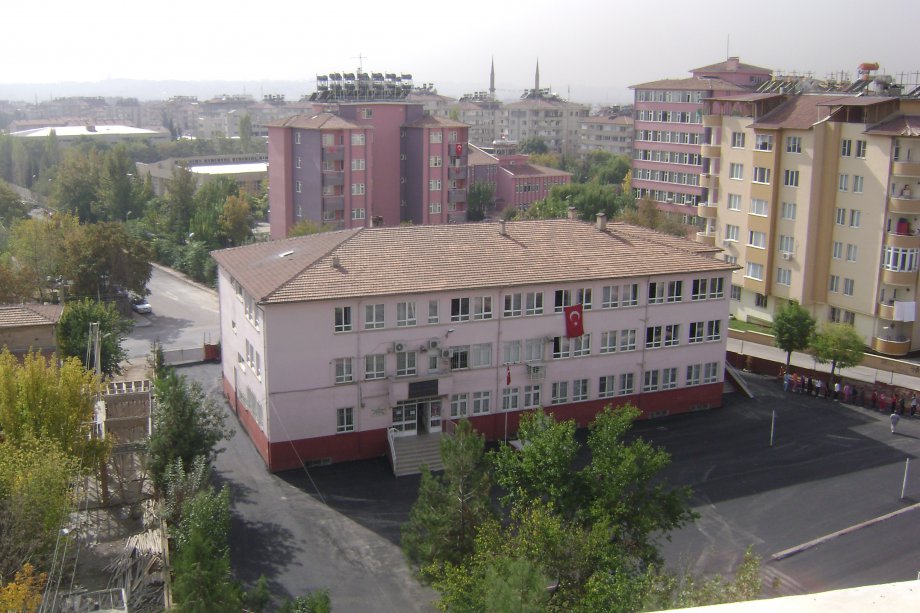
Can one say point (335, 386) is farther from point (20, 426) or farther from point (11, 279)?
point (11, 279)

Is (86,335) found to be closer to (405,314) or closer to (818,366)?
(405,314)

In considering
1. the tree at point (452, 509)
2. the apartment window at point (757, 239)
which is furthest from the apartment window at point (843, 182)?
the tree at point (452, 509)

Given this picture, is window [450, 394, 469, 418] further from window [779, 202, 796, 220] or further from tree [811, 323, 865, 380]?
window [779, 202, 796, 220]

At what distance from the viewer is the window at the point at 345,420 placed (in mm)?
35469

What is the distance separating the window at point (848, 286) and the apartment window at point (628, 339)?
18813mm

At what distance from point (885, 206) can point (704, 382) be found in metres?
16.2

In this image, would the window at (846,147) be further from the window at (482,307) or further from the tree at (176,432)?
the tree at (176,432)

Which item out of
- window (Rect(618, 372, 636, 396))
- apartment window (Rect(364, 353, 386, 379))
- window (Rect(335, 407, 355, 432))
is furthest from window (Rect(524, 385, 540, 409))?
window (Rect(335, 407, 355, 432))

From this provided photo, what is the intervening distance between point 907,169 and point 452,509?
122ft

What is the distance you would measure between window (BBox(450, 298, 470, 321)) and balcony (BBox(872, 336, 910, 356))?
26699 millimetres

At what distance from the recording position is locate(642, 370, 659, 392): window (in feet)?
133

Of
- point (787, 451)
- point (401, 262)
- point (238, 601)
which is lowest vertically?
point (787, 451)

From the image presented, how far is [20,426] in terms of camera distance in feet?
88.2

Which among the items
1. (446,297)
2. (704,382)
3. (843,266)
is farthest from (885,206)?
(446,297)
